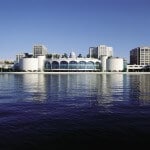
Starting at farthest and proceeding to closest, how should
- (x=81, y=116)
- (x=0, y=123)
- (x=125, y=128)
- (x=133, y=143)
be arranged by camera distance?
(x=81, y=116)
(x=0, y=123)
(x=125, y=128)
(x=133, y=143)

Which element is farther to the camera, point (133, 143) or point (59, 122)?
point (59, 122)

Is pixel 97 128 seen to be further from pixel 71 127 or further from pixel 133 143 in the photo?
pixel 133 143

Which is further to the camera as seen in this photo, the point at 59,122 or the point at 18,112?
the point at 18,112

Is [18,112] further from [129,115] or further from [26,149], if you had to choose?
[26,149]

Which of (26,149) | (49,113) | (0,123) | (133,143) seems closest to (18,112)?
(49,113)

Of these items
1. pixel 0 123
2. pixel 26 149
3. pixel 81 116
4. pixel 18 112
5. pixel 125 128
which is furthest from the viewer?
pixel 18 112

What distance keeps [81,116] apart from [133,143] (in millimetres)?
11723

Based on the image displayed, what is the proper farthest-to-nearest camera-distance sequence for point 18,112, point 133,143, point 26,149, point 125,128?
1. point 18,112
2. point 125,128
3. point 133,143
4. point 26,149

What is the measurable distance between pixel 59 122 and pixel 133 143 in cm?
979

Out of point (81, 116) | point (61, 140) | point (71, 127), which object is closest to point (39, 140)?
point (61, 140)

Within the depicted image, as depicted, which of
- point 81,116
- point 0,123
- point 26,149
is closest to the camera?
point 26,149

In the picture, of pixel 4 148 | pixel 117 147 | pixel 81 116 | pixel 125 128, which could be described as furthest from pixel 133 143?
pixel 81 116

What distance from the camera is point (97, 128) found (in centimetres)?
2770

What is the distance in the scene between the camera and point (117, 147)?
21.8 meters
